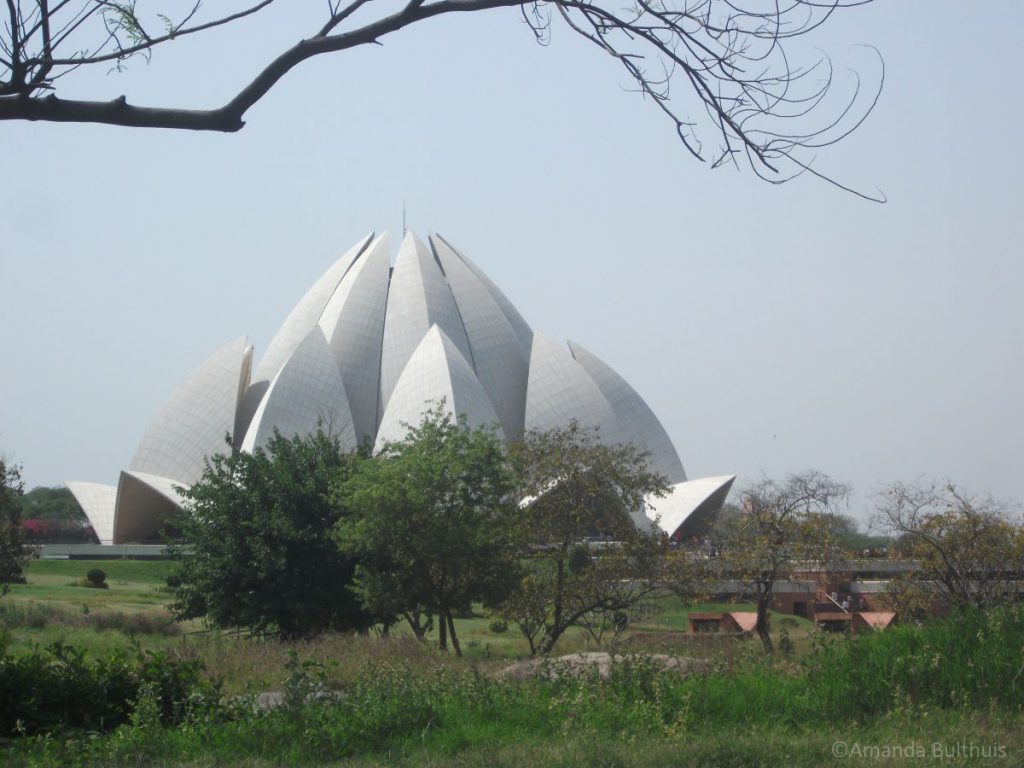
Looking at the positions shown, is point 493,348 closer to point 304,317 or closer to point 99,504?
point 304,317

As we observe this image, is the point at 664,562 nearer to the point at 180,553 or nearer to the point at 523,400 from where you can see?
the point at 180,553

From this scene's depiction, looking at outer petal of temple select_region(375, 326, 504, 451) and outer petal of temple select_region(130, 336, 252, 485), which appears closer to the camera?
outer petal of temple select_region(375, 326, 504, 451)

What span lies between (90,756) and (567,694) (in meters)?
2.57

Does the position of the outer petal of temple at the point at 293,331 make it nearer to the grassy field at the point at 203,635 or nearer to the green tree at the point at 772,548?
the grassy field at the point at 203,635

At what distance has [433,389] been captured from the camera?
118 feet

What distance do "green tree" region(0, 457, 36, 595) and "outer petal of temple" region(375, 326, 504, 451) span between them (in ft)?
39.9

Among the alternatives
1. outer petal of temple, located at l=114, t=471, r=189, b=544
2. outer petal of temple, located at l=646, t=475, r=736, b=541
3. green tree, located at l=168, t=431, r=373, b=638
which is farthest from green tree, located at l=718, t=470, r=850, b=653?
outer petal of temple, located at l=114, t=471, r=189, b=544

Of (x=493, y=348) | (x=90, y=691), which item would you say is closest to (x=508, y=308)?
(x=493, y=348)

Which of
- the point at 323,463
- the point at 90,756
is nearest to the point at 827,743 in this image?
the point at 90,756

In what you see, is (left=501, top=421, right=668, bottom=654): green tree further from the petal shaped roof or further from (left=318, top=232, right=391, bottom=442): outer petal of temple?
the petal shaped roof

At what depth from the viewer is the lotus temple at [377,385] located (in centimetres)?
3966

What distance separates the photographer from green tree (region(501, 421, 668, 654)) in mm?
16188

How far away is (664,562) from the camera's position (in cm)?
1662

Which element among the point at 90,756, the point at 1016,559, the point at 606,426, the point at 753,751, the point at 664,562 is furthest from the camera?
the point at 606,426
